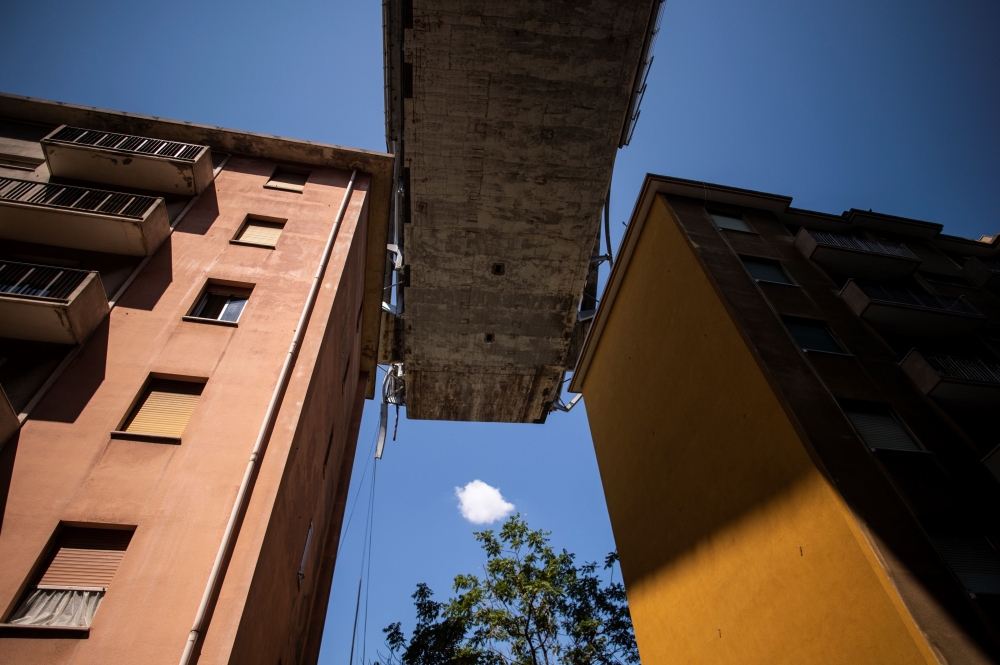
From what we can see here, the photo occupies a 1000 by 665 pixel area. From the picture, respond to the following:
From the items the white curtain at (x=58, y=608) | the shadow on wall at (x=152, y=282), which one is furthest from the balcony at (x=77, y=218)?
the white curtain at (x=58, y=608)

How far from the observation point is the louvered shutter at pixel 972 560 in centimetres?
714

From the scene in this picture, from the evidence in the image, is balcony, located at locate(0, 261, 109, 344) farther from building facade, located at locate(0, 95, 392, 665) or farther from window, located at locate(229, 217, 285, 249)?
window, located at locate(229, 217, 285, 249)

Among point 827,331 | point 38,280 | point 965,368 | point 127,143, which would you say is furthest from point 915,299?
point 127,143

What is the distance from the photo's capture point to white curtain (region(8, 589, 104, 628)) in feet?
18.9

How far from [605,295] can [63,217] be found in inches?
617

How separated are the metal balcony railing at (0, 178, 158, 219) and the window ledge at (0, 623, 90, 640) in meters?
7.72

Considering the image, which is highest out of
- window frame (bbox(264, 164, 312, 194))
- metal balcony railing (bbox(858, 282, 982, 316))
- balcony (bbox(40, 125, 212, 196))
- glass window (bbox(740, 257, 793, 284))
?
window frame (bbox(264, 164, 312, 194))

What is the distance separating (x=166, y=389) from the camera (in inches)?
336

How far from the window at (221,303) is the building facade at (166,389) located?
4 cm

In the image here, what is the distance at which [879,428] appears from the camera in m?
9.34

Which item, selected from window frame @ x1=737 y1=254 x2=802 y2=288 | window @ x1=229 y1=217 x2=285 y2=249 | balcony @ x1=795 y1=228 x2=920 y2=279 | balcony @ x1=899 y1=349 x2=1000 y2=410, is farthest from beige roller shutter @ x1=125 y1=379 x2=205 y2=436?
balcony @ x1=795 y1=228 x2=920 y2=279

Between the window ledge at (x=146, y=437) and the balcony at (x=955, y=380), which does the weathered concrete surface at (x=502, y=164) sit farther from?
the window ledge at (x=146, y=437)

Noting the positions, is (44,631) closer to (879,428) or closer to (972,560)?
(972,560)

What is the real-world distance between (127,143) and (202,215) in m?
3.02
